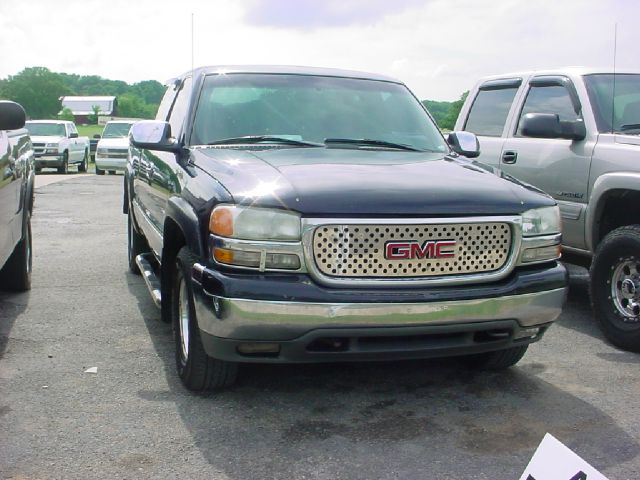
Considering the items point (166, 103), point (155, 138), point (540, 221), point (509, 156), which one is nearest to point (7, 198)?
point (155, 138)

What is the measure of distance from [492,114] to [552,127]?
1547 mm

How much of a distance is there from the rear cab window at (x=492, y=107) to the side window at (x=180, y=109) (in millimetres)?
2826

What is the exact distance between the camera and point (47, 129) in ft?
82.2

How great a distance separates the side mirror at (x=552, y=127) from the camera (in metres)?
5.54

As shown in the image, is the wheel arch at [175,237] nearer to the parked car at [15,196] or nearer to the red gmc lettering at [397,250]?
the red gmc lettering at [397,250]

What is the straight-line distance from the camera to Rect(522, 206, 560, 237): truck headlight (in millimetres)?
3799

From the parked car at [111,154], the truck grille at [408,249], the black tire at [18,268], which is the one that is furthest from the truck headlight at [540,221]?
the parked car at [111,154]

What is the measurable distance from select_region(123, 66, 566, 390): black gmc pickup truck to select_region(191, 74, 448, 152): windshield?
0.33 metres

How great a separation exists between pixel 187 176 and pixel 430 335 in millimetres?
1556

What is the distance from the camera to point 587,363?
4.75 meters

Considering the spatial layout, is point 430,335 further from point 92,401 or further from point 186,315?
point 92,401

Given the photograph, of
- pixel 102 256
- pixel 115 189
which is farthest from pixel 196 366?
pixel 115 189

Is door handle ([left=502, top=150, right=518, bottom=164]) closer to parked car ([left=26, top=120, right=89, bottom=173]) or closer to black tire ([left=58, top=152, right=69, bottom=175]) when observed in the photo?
parked car ([left=26, top=120, right=89, bottom=173])

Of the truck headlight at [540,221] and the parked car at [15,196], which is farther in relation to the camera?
the parked car at [15,196]
